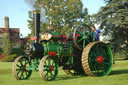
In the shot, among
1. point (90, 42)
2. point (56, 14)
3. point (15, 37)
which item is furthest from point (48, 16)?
point (90, 42)

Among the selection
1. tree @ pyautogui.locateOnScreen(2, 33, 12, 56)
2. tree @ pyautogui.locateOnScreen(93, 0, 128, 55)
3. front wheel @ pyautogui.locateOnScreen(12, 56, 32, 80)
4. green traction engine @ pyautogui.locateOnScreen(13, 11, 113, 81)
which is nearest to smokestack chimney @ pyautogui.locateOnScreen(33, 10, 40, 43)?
green traction engine @ pyautogui.locateOnScreen(13, 11, 113, 81)

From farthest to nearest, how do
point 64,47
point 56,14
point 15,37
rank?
point 15,37, point 56,14, point 64,47

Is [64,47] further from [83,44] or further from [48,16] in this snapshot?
[48,16]

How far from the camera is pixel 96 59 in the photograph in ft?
32.0

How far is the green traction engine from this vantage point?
8898mm

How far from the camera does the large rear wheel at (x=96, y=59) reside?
9.27m

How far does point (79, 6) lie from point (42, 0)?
5917 mm

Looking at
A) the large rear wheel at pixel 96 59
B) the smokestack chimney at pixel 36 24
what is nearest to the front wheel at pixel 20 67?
the smokestack chimney at pixel 36 24

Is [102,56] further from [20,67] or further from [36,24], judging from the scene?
[20,67]

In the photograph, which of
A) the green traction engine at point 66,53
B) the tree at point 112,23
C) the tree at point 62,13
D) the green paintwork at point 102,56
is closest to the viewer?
the green traction engine at point 66,53

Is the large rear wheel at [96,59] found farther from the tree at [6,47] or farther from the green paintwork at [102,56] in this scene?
the tree at [6,47]

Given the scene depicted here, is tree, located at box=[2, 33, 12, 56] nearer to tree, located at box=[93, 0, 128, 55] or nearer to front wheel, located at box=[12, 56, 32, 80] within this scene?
tree, located at box=[93, 0, 128, 55]

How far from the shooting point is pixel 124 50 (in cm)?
2511

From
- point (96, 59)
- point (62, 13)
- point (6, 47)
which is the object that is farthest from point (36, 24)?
point (6, 47)
